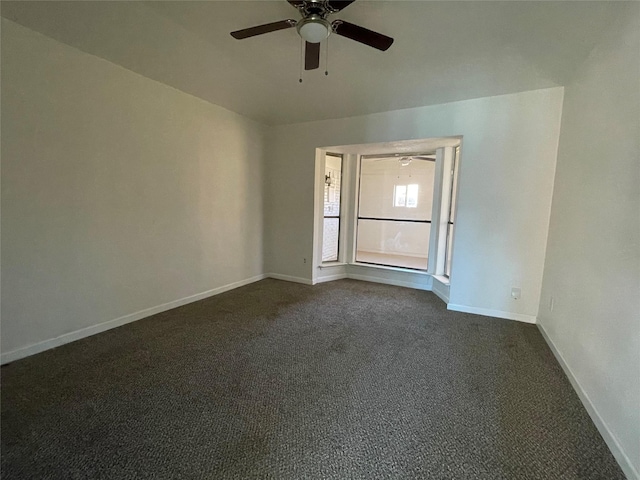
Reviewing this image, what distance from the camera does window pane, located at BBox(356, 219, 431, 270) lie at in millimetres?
5152

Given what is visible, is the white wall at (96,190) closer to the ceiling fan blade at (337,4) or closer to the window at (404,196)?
the ceiling fan blade at (337,4)

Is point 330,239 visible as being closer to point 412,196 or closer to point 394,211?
point 394,211

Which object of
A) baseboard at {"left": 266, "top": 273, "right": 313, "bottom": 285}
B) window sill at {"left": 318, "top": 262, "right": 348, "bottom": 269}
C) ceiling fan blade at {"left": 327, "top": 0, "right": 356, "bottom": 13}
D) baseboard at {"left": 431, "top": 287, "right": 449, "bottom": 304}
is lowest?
baseboard at {"left": 266, "top": 273, "right": 313, "bottom": 285}

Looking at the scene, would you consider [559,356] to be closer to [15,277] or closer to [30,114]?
[15,277]

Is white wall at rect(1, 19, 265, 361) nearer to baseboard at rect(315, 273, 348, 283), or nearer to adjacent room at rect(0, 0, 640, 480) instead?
adjacent room at rect(0, 0, 640, 480)

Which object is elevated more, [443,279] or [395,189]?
[395,189]

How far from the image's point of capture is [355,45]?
7.52ft

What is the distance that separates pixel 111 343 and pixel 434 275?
403 centimetres

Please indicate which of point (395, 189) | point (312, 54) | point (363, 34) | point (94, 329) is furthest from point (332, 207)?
point (94, 329)

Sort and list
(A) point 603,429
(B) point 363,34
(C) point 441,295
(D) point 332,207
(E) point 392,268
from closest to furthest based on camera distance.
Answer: (A) point 603,429
(B) point 363,34
(C) point 441,295
(E) point 392,268
(D) point 332,207

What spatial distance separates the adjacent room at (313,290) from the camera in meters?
1.53

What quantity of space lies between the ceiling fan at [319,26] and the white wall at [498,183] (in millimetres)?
1908

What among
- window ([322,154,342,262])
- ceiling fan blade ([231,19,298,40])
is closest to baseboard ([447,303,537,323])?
window ([322,154,342,262])

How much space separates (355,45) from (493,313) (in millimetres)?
3186
